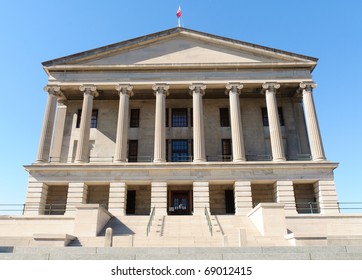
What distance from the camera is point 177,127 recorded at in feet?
112

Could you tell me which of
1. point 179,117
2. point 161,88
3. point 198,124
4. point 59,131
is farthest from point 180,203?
point 59,131

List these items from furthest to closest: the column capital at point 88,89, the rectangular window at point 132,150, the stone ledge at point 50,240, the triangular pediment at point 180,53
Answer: the rectangular window at point 132,150, the triangular pediment at point 180,53, the column capital at point 88,89, the stone ledge at point 50,240

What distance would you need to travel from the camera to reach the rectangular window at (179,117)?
113 ft

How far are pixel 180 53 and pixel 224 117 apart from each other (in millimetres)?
8591

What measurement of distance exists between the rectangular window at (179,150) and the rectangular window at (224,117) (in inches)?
186

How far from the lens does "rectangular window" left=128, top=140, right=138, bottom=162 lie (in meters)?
32.7

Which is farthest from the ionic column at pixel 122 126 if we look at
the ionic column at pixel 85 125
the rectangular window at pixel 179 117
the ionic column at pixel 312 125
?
the ionic column at pixel 312 125

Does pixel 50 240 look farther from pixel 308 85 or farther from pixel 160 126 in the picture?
pixel 308 85

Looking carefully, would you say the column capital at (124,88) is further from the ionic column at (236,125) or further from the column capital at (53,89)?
the ionic column at (236,125)

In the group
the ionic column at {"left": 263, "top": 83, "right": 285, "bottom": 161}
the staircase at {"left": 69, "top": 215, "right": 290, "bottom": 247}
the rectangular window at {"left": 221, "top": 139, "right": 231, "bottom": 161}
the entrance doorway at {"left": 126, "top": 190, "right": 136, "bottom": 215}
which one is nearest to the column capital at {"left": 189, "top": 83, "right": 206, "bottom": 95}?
the rectangular window at {"left": 221, "top": 139, "right": 231, "bottom": 161}

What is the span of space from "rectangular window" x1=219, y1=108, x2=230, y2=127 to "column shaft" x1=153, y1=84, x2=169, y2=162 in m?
7.15

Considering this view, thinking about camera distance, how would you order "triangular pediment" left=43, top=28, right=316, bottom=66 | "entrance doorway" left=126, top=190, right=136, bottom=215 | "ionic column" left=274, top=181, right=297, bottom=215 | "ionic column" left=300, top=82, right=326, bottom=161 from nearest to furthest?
"ionic column" left=274, top=181, right=297, bottom=215
"ionic column" left=300, top=82, right=326, bottom=161
"entrance doorway" left=126, top=190, right=136, bottom=215
"triangular pediment" left=43, top=28, right=316, bottom=66

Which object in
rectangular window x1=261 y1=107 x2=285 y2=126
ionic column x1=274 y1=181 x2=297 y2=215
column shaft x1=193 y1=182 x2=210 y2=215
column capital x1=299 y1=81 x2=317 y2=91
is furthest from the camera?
rectangular window x1=261 y1=107 x2=285 y2=126

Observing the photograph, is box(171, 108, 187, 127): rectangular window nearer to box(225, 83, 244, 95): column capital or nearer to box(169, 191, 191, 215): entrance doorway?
box(225, 83, 244, 95): column capital
